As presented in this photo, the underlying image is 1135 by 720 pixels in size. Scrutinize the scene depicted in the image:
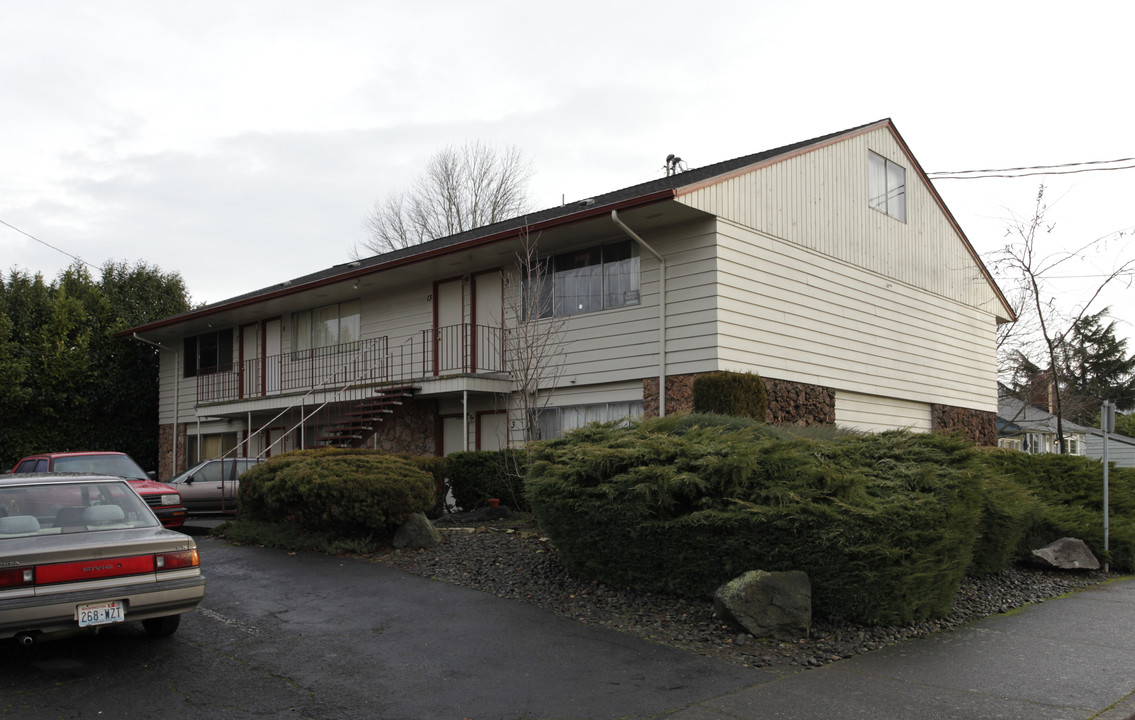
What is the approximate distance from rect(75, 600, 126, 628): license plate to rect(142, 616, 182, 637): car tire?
28.3 inches

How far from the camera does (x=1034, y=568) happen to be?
1068cm

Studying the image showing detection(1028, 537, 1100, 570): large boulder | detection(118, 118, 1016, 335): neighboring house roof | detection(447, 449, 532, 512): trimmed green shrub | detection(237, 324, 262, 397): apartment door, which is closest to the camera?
detection(1028, 537, 1100, 570): large boulder

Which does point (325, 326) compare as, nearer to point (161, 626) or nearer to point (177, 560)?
point (161, 626)

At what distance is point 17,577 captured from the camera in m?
5.71

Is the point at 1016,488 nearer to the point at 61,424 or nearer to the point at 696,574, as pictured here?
the point at 696,574

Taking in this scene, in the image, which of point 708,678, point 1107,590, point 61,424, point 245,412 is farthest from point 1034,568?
point 61,424

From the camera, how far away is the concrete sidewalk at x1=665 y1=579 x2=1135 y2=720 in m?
5.29

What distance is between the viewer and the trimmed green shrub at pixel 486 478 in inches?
516

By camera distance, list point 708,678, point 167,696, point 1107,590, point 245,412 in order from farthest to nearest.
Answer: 1. point 245,412
2. point 1107,590
3. point 708,678
4. point 167,696

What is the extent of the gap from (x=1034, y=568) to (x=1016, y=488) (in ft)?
7.11

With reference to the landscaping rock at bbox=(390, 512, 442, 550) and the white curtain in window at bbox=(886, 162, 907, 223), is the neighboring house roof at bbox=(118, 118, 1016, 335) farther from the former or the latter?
the landscaping rock at bbox=(390, 512, 442, 550)

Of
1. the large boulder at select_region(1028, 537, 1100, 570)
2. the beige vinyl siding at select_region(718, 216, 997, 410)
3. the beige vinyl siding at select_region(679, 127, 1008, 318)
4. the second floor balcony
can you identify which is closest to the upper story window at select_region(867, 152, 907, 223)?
the beige vinyl siding at select_region(679, 127, 1008, 318)

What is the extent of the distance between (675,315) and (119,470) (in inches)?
393

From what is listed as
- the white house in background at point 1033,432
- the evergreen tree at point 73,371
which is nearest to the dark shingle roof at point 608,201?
the evergreen tree at point 73,371
